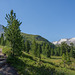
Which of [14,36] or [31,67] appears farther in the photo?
[14,36]

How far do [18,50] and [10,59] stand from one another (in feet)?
8.92

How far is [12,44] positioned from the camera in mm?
18484

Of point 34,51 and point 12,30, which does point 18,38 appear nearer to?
point 12,30

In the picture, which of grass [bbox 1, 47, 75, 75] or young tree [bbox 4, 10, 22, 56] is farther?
young tree [bbox 4, 10, 22, 56]

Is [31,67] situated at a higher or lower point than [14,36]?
lower

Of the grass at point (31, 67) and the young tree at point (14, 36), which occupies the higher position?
the young tree at point (14, 36)

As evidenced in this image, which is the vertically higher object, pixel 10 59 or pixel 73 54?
pixel 10 59

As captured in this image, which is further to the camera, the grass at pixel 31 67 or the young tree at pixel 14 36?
the young tree at pixel 14 36

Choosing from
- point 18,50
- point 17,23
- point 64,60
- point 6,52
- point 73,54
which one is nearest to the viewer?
point 18,50

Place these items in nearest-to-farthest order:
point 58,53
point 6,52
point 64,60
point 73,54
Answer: point 6,52
point 64,60
point 73,54
point 58,53

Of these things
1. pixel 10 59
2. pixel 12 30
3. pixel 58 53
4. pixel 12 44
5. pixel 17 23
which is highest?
pixel 17 23

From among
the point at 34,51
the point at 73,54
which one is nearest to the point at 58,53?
the point at 73,54

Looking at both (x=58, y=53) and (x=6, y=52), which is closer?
(x=6, y=52)

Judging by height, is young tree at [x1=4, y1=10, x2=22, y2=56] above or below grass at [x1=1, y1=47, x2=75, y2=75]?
above
